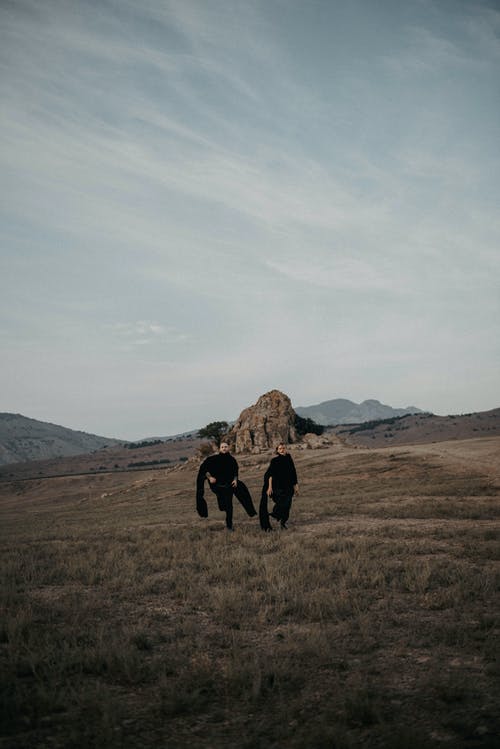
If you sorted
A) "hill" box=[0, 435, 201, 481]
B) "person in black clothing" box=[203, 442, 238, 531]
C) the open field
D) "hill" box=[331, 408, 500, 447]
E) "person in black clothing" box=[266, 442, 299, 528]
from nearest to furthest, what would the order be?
1. the open field
2. "person in black clothing" box=[203, 442, 238, 531]
3. "person in black clothing" box=[266, 442, 299, 528]
4. "hill" box=[331, 408, 500, 447]
5. "hill" box=[0, 435, 201, 481]

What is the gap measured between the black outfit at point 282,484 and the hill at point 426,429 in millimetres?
90949

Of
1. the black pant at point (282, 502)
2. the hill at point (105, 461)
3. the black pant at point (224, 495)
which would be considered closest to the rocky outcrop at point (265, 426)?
the black pant at point (282, 502)

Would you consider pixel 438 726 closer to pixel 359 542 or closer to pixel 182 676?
pixel 182 676

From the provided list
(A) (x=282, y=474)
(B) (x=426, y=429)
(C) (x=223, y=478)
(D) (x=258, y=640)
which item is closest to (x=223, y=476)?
(C) (x=223, y=478)

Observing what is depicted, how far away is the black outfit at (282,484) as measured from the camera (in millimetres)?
14102

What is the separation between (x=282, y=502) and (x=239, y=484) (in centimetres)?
146

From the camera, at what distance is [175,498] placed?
33.5 m

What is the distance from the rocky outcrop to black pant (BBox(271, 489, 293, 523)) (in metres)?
33.8

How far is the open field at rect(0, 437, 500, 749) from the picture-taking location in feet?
13.0

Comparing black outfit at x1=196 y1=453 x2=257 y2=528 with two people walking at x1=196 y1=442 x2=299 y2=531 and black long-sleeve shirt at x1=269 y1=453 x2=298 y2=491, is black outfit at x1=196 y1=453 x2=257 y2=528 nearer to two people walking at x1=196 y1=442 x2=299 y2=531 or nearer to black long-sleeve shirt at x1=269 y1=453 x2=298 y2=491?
two people walking at x1=196 y1=442 x2=299 y2=531

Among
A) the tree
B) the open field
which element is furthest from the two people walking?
the tree

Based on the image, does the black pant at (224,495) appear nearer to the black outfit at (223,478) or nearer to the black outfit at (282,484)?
the black outfit at (223,478)

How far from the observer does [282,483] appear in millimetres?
14086

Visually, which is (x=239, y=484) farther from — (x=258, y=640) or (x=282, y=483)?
(x=258, y=640)
